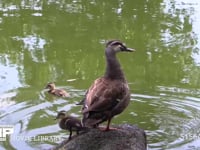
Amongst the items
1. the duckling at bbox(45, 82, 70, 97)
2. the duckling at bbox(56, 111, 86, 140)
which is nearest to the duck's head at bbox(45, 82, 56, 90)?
the duckling at bbox(45, 82, 70, 97)

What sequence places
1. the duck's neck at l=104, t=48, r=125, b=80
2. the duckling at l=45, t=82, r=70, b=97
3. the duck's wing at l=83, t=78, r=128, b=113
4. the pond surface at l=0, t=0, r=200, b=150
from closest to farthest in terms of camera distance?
the duck's wing at l=83, t=78, r=128, b=113, the duck's neck at l=104, t=48, r=125, b=80, the pond surface at l=0, t=0, r=200, b=150, the duckling at l=45, t=82, r=70, b=97

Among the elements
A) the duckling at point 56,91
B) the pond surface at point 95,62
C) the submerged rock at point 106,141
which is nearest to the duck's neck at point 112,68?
the submerged rock at point 106,141

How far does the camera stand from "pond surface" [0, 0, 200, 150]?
6.18 m

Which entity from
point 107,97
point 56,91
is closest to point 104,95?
point 107,97

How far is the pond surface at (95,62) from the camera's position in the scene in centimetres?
618

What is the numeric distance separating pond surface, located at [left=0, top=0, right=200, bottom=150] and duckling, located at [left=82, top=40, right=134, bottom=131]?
1040 millimetres

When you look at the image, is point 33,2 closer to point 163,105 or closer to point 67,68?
point 67,68

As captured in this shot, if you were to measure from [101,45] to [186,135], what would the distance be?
3.17m

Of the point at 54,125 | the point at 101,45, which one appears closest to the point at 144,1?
the point at 101,45

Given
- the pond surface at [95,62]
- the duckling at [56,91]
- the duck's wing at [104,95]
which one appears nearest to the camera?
the duck's wing at [104,95]

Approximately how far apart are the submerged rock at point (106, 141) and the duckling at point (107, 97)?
0.28 ft

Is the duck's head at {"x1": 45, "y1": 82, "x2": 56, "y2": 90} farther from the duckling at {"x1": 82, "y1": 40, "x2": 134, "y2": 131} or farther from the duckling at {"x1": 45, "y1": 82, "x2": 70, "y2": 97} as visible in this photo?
the duckling at {"x1": 82, "y1": 40, "x2": 134, "y2": 131}

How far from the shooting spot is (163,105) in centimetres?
672

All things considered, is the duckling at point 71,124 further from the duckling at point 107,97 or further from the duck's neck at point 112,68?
the duck's neck at point 112,68
